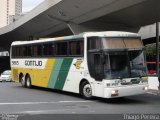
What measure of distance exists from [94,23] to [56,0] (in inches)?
270

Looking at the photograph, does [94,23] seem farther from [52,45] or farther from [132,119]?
[132,119]

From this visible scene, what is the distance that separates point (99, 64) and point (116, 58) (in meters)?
0.80

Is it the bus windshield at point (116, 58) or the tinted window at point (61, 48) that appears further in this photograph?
the tinted window at point (61, 48)

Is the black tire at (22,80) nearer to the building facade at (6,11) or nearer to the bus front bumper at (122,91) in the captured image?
the bus front bumper at (122,91)

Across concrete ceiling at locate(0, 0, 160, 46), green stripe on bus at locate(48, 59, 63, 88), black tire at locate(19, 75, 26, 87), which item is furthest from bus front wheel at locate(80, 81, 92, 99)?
concrete ceiling at locate(0, 0, 160, 46)

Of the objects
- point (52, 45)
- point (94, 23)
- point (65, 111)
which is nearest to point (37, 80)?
point (52, 45)

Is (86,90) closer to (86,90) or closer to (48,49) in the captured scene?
(86,90)

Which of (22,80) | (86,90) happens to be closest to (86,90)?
(86,90)

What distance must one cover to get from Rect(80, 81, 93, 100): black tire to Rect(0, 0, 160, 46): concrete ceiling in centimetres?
1159

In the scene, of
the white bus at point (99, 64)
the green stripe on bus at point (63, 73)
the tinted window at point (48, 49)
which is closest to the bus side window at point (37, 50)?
the tinted window at point (48, 49)

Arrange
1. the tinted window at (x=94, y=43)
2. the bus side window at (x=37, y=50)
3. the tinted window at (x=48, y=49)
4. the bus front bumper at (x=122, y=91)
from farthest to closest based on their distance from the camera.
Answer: the bus side window at (x=37, y=50) → the tinted window at (x=48, y=49) → the tinted window at (x=94, y=43) → the bus front bumper at (x=122, y=91)

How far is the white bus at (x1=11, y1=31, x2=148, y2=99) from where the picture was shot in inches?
663

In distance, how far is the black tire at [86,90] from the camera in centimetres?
1816

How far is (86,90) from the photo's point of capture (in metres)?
18.4
